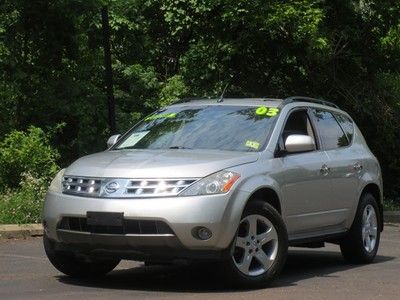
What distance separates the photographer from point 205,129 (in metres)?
8.47

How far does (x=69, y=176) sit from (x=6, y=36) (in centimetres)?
1008

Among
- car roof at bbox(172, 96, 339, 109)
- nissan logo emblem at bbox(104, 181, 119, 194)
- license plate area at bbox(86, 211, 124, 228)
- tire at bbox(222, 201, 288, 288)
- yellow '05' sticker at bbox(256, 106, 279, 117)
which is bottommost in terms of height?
tire at bbox(222, 201, 288, 288)

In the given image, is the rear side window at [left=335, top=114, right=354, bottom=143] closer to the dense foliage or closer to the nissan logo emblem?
the nissan logo emblem

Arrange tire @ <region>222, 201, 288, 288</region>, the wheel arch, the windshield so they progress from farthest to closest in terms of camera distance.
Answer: the windshield < the wheel arch < tire @ <region>222, 201, 288, 288</region>

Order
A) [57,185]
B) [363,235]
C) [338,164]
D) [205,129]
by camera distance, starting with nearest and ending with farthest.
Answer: [57,185], [205,129], [338,164], [363,235]

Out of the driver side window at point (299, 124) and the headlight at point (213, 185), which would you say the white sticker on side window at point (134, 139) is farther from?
the headlight at point (213, 185)

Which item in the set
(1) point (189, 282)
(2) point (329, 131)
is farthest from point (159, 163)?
(2) point (329, 131)

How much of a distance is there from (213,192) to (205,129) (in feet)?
4.43

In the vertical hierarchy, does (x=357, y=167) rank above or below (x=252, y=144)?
below

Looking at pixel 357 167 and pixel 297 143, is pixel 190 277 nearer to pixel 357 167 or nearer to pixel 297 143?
pixel 297 143

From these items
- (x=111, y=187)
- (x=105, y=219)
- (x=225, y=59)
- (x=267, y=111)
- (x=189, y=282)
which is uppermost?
(x=267, y=111)

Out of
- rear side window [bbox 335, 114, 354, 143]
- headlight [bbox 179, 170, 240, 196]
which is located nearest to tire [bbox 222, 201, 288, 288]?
headlight [bbox 179, 170, 240, 196]

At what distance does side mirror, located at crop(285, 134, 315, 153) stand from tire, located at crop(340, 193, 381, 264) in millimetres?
1560

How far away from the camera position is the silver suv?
7180 mm
